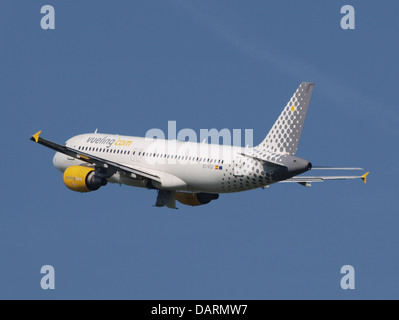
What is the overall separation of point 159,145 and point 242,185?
31.5 ft

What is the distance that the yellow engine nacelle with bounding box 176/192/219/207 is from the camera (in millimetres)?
99062

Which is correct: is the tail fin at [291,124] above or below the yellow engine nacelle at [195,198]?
above

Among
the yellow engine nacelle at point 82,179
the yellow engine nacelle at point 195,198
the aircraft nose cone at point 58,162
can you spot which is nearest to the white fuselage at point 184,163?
the aircraft nose cone at point 58,162

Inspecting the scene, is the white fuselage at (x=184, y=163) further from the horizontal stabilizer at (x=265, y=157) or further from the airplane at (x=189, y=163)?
the horizontal stabilizer at (x=265, y=157)

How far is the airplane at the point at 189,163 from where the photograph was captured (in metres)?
89.5

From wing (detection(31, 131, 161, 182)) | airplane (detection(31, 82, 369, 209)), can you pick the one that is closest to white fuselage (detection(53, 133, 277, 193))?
airplane (detection(31, 82, 369, 209))

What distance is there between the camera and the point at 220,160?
92375mm

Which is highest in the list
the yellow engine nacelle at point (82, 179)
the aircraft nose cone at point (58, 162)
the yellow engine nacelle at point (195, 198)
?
the aircraft nose cone at point (58, 162)

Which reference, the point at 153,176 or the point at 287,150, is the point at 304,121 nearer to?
the point at 287,150

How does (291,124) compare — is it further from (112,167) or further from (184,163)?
(112,167)

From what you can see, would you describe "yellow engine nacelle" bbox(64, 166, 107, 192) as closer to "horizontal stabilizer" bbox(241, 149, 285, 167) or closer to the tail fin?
"horizontal stabilizer" bbox(241, 149, 285, 167)

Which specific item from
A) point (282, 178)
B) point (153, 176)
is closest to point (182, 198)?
point (153, 176)

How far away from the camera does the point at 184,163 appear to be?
94.7m

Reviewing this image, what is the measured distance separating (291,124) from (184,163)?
9.79 meters
